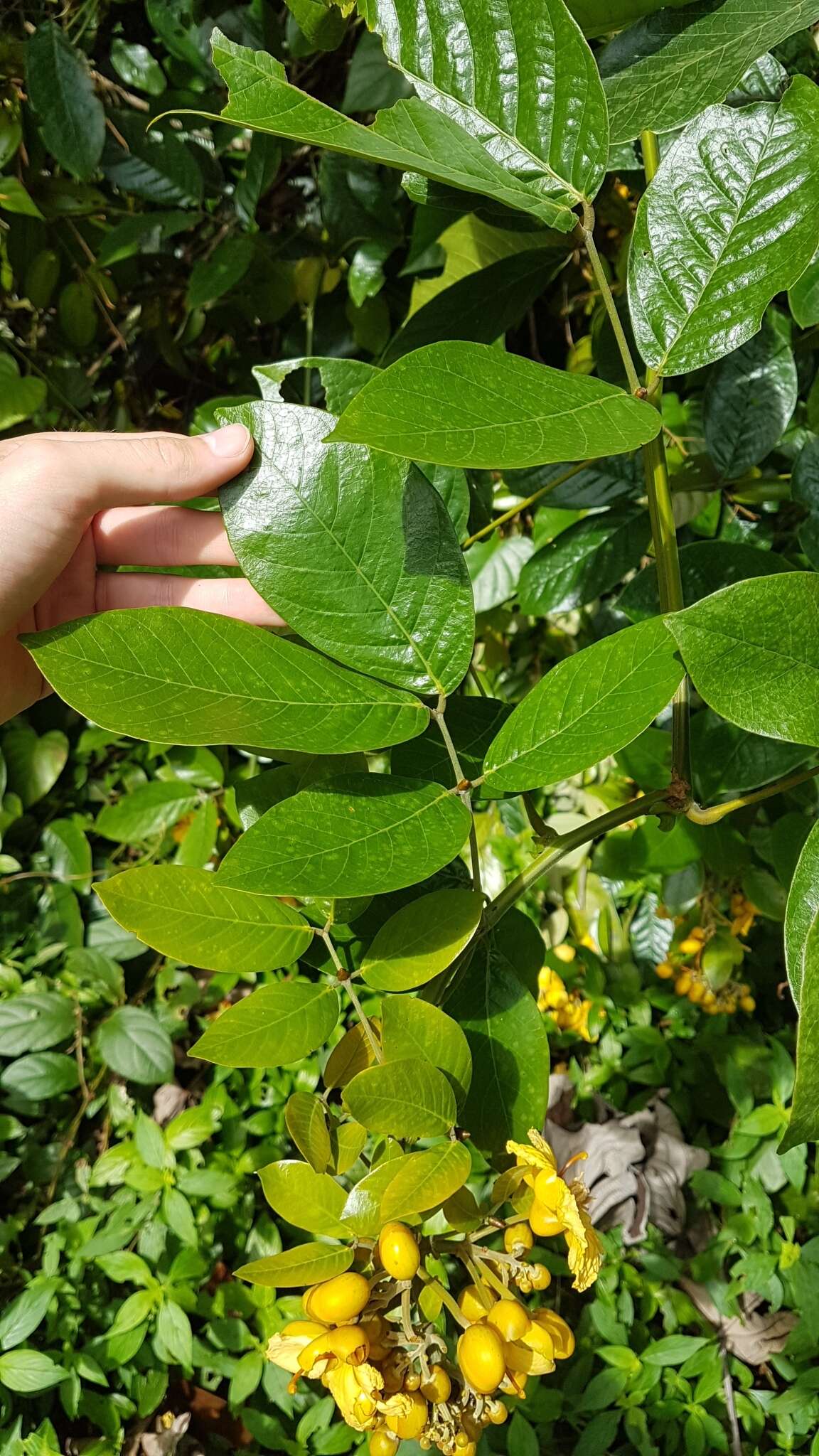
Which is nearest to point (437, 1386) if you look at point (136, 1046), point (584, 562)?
point (584, 562)

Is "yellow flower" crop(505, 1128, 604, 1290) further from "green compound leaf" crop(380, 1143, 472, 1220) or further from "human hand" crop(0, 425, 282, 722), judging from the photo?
"human hand" crop(0, 425, 282, 722)

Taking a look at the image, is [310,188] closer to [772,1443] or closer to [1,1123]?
[1,1123]

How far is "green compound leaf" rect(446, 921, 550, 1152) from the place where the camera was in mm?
515

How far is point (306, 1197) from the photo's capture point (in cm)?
46

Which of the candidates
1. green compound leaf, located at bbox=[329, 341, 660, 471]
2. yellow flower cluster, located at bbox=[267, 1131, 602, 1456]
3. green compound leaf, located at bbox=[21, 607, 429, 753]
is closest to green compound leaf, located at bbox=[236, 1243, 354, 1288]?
yellow flower cluster, located at bbox=[267, 1131, 602, 1456]

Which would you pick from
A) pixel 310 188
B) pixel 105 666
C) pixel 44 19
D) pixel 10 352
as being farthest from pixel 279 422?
pixel 10 352

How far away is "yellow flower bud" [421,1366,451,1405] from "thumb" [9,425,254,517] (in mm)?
475

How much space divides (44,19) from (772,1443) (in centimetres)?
209

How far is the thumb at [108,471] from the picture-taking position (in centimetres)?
58

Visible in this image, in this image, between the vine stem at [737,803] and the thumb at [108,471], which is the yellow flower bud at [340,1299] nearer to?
the vine stem at [737,803]

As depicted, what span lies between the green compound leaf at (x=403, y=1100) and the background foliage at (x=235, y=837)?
441mm

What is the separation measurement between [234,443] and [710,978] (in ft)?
3.38

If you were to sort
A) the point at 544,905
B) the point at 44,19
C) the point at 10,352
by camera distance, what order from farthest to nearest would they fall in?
the point at 10,352, the point at 544,905, the point at 44,19

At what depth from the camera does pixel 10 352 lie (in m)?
1.58
